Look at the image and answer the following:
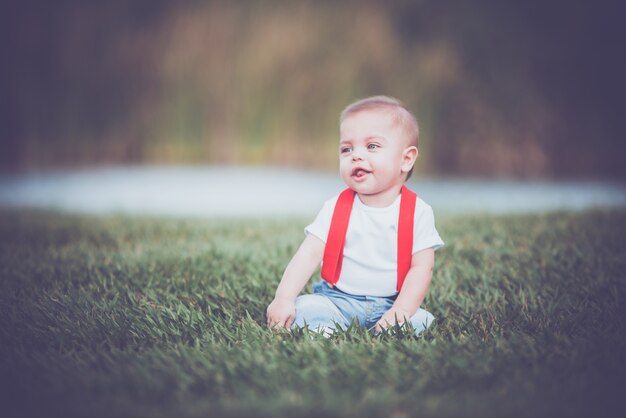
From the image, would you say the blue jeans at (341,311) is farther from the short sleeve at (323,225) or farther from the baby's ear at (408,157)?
the baby's ear at (408,157)

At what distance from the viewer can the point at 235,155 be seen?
809 centimetres

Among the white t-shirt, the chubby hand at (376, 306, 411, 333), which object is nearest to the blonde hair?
the white t-shirt

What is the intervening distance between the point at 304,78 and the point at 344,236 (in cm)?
588

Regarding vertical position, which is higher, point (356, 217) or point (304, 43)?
point (304, 43)

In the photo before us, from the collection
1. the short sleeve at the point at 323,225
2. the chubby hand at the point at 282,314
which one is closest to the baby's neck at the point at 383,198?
the short sleeve at the point at 323,225

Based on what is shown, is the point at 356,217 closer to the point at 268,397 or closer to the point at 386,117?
the point at 386,117

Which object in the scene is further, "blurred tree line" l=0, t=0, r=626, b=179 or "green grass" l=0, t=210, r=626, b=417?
"blurred tree line" l=0, t=0, r=626, b=179

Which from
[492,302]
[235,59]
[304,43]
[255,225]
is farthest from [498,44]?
[492,302]

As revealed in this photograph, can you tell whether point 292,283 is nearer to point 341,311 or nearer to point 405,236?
point 341,311

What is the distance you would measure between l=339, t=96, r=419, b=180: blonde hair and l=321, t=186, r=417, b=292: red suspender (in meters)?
0.21

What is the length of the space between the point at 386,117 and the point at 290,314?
0.73 meters

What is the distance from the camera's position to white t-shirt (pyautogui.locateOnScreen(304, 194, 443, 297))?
196 centimetres

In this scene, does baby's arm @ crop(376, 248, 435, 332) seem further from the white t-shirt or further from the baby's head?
the baby's head

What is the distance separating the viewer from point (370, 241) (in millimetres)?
1970
